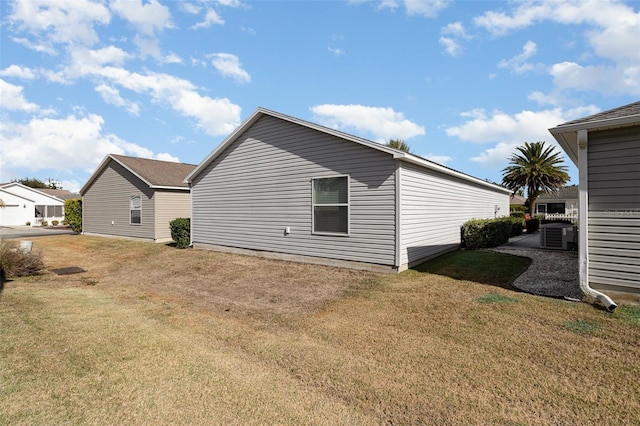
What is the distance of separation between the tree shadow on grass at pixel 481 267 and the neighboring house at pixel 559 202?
44062 mm

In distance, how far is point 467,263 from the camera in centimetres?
977

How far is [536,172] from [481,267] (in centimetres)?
3127

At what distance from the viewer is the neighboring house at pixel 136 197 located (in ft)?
58.3

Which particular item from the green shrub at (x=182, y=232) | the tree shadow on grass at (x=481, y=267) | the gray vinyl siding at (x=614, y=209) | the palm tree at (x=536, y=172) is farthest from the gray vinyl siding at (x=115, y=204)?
the palm tree at (x=536, y=172)

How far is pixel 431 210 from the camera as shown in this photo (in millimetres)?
10672

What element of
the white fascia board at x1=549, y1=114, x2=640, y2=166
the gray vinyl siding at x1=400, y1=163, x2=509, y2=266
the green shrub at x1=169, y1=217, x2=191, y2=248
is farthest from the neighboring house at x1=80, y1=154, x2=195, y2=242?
the white fascia board at x1=549, y1=114, x2=640, y2=166

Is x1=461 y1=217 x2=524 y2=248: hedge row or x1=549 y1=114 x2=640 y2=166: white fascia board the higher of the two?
x1=549 y1=114 x2=640 y2=166: white fascia board

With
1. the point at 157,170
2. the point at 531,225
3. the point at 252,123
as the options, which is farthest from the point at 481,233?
the point at 157,170

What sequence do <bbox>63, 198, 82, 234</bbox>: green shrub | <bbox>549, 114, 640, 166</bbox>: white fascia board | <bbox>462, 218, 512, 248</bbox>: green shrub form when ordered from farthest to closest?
<bbox>63, 198, 82, 234</bbox>: green shrub, <bbox>462, 218, 512, 248</bbox>: green shrub, <bbox>549, 114, 640, 166</bbox>: white fascia board

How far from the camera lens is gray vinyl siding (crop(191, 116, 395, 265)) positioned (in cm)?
916

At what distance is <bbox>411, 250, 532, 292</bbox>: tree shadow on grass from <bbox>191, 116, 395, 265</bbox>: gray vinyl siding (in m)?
1.66

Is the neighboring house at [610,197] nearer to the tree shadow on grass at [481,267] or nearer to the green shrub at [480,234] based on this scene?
the tree shadow on grass at [481,267]

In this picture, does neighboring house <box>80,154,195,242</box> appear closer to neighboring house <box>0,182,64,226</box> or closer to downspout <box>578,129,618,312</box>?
downspout <box>578,129,618,312</box>

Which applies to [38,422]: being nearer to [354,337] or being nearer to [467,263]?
[354,337]
